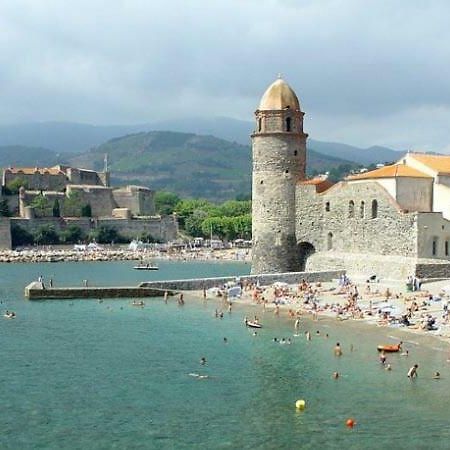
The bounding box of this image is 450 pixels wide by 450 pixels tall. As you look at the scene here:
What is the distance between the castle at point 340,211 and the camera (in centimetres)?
3462

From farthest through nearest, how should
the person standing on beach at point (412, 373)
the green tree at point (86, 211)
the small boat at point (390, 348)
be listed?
→ the green tree at point (86, 211) < the small boat at point (390, 348) < the person standing on beach at point (412, 373)

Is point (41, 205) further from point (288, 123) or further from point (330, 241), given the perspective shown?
point (330, 241)

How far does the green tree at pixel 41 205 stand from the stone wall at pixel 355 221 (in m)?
48.0

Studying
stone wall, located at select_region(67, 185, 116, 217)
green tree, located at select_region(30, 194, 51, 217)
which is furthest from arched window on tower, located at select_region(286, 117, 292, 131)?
stone wall, located at select_region(67, 185, 116, 217)

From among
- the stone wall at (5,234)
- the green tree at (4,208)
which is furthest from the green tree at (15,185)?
the stone wall at (5,234)

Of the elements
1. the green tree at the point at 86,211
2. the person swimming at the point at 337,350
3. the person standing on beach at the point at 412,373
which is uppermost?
the green tree at the point at 86,211

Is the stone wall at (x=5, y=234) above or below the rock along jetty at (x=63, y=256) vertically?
above

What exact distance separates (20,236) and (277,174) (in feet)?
155

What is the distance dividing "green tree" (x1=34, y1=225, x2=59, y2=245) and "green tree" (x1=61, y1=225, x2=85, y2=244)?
88 cm

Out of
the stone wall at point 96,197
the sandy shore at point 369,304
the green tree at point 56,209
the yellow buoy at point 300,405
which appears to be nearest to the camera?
the yellow buoy at point 300,405

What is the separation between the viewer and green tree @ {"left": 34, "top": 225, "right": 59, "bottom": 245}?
81.7 m

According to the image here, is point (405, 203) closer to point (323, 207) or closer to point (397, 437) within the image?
point (323, 207)

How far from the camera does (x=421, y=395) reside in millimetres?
18953

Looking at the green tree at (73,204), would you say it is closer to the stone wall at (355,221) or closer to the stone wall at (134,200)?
the stone wall at (134,200)
